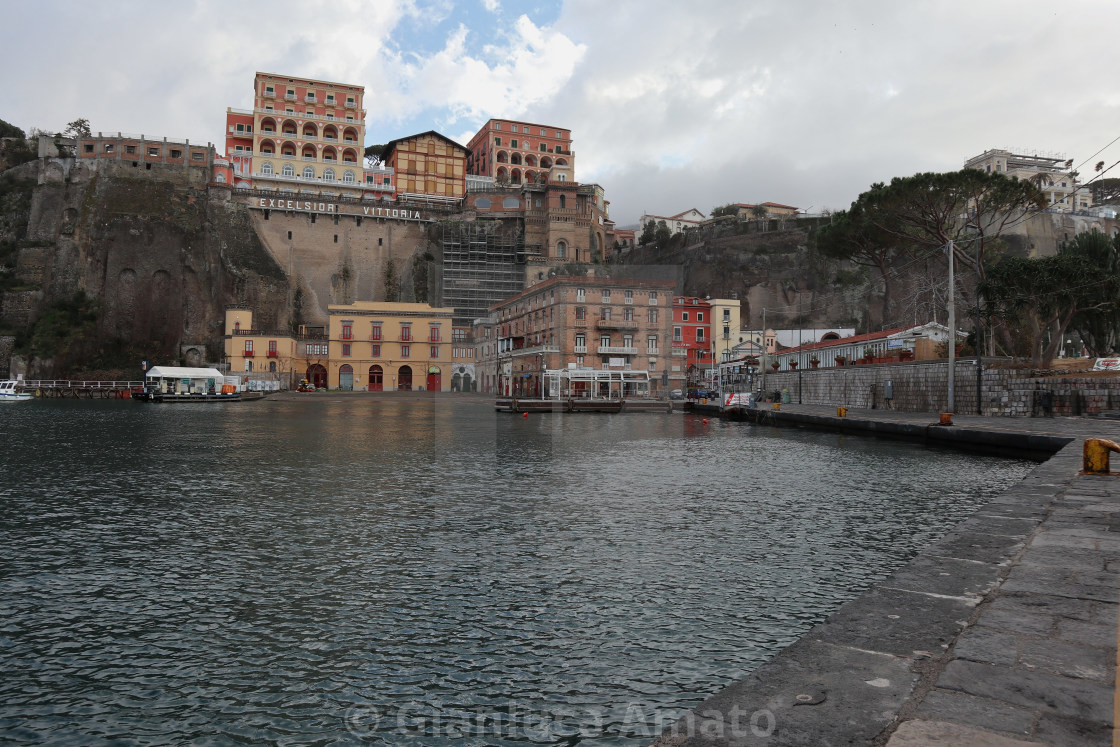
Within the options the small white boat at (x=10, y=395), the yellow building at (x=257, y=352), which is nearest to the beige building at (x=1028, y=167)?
the yellow building at (x=257, y=352)

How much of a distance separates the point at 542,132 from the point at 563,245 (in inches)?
998

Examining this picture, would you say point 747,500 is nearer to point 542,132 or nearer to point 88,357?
point 88,357

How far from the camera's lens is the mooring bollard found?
1059cm

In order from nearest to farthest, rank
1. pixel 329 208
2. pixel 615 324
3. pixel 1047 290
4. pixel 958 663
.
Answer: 1. pixel 958 663
2. pixel 1047 290
3. pixel 615 324
4. pixel 329 208

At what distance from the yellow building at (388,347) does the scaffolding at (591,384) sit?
23.3 meters

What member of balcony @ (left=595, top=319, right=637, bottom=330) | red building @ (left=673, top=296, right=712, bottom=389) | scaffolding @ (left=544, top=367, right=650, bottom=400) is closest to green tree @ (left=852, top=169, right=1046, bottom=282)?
scaffolding @ (left=544, top=367, right=650, bottom=400)

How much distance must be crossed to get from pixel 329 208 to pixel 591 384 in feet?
153

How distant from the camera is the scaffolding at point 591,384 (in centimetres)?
4788

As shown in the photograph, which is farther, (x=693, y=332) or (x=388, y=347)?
(x=388, y=347)

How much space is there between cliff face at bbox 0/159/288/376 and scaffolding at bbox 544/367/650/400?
1665 inches

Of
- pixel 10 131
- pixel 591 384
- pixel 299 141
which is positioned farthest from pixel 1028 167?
pixel 10 131

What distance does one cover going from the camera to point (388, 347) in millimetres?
72375

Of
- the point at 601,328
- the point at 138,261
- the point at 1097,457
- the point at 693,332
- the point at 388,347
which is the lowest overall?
the point at 1097,457

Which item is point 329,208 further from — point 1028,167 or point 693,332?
point 1028,167
